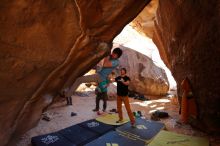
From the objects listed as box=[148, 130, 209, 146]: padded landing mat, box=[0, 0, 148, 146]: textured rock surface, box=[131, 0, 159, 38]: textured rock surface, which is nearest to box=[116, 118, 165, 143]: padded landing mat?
box=[148, 130, 209, 146]: padded landing mat

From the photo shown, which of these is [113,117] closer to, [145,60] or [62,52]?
[62,52]

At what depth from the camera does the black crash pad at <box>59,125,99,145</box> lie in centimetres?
448

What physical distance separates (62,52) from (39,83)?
675 millimetres

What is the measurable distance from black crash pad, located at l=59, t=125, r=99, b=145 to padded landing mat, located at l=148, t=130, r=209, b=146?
132 cm

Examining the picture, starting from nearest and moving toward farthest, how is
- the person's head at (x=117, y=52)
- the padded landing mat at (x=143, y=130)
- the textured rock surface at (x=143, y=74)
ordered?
the padded landing mat at (x=143, y=130), the person's head at (x=117, y=52), the textured rock surface at (x=143, y=74)

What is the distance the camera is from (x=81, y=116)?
21.2 ft

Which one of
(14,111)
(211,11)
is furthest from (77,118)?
(211,11)

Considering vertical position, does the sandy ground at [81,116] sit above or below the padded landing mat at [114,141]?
above

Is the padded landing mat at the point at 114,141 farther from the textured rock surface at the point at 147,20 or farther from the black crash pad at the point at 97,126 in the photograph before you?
the textured rock surface at the point at 147,20

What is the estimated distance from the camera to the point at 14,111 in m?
3.52

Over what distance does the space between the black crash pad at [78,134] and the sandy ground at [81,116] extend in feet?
1.38

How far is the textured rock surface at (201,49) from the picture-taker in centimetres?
450

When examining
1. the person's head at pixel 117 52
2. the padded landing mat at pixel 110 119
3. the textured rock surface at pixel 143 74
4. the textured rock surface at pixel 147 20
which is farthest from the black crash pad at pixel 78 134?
the textured rock surface at pixel 147 20

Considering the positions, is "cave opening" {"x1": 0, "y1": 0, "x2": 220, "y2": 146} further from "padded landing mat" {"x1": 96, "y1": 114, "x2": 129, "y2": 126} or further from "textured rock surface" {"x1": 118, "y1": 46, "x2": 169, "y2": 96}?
"textured rock surface" {"x1": 118, "y1": 46, "x2": 169, "y2": 96}
